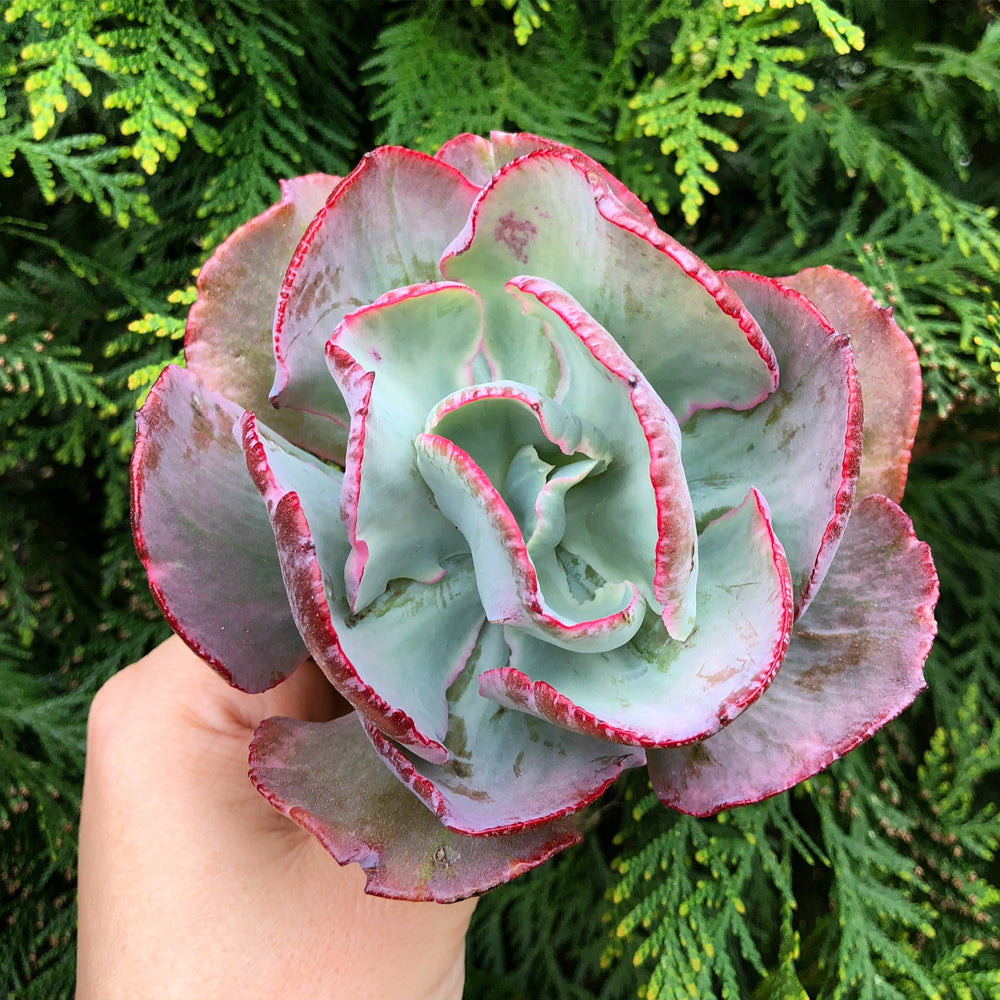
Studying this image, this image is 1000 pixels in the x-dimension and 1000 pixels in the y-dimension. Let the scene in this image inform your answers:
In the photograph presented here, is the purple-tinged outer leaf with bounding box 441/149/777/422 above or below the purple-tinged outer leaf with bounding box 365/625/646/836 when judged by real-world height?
above

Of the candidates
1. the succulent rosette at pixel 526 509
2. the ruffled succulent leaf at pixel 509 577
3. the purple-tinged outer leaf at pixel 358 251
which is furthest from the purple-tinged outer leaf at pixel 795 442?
the purple-tinged outer leaf at pixel 358 251

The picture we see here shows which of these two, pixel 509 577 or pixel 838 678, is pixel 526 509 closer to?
pixel 509 577

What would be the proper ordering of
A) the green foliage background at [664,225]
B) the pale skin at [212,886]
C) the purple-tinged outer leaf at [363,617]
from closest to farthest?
the purple-tinged outer leaf at [363,617] → the pale skin at [212,886] → the green foliage background at [664,225]

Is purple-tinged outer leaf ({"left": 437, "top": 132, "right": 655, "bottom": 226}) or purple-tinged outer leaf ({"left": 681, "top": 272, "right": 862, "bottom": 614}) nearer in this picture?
purple-tinged outer leaf ({"left": 681, "top": 272, "right": 862, "bottom": 614})

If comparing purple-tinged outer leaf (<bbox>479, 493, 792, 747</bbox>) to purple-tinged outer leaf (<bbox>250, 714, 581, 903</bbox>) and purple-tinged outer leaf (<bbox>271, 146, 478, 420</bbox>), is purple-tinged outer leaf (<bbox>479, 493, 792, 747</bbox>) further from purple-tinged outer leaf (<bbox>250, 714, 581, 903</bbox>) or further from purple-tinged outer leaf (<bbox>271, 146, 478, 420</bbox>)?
purple-tinged outer leaf (<bbox>271, 146, 478, 420</bbox>)

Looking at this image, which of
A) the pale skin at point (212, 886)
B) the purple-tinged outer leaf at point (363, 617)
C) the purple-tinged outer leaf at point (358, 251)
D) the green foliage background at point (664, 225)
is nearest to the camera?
the purple-tinged outer leaf at point (363, 617)

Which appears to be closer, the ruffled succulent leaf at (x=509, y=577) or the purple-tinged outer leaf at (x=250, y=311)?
the ruffled succulent leaf at (x=509, y=577)

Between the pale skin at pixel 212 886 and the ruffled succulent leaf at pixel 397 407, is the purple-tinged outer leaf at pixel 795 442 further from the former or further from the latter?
the pale skin at pixel 212 886

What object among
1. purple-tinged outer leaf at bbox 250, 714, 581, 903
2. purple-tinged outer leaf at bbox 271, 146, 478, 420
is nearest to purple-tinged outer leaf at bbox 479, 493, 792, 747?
purple-tinged outer leaf at bbox 250, 714, 581, 903
